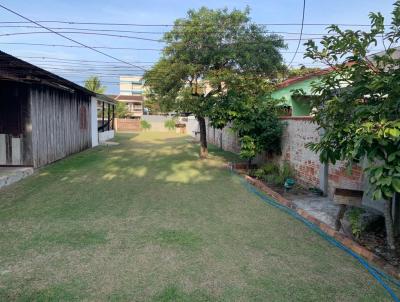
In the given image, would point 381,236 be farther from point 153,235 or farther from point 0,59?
point 0,59

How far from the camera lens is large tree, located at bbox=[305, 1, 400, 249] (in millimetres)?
3320

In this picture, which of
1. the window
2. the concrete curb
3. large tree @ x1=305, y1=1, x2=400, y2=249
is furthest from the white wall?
large tree @ x1=305, y1=1, x2=400, y2=249

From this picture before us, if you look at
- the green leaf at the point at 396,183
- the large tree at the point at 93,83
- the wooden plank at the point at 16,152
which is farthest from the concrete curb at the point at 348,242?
the large tree at the point at 93,83

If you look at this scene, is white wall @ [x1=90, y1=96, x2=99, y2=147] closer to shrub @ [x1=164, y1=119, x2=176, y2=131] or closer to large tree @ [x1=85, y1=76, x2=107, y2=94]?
shrub @ [x1=164, y1=119, x2=176, y2=131]

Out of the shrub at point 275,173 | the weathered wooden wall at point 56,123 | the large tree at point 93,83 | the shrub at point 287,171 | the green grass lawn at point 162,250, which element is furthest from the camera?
the large tree at point 93,83

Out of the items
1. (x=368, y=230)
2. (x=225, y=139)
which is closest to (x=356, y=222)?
(x=368, y=230)

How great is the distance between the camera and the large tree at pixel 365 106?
3.32m

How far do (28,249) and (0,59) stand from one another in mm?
5107

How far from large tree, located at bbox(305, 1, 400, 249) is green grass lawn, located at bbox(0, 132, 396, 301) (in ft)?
3.69

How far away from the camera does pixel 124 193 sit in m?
7.34

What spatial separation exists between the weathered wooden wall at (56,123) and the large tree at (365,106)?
821 cm

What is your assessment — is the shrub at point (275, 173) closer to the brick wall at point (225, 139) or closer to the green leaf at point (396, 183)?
the brick wall at point (225, 139)

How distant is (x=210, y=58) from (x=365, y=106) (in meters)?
8.76

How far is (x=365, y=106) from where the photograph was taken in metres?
3.65
